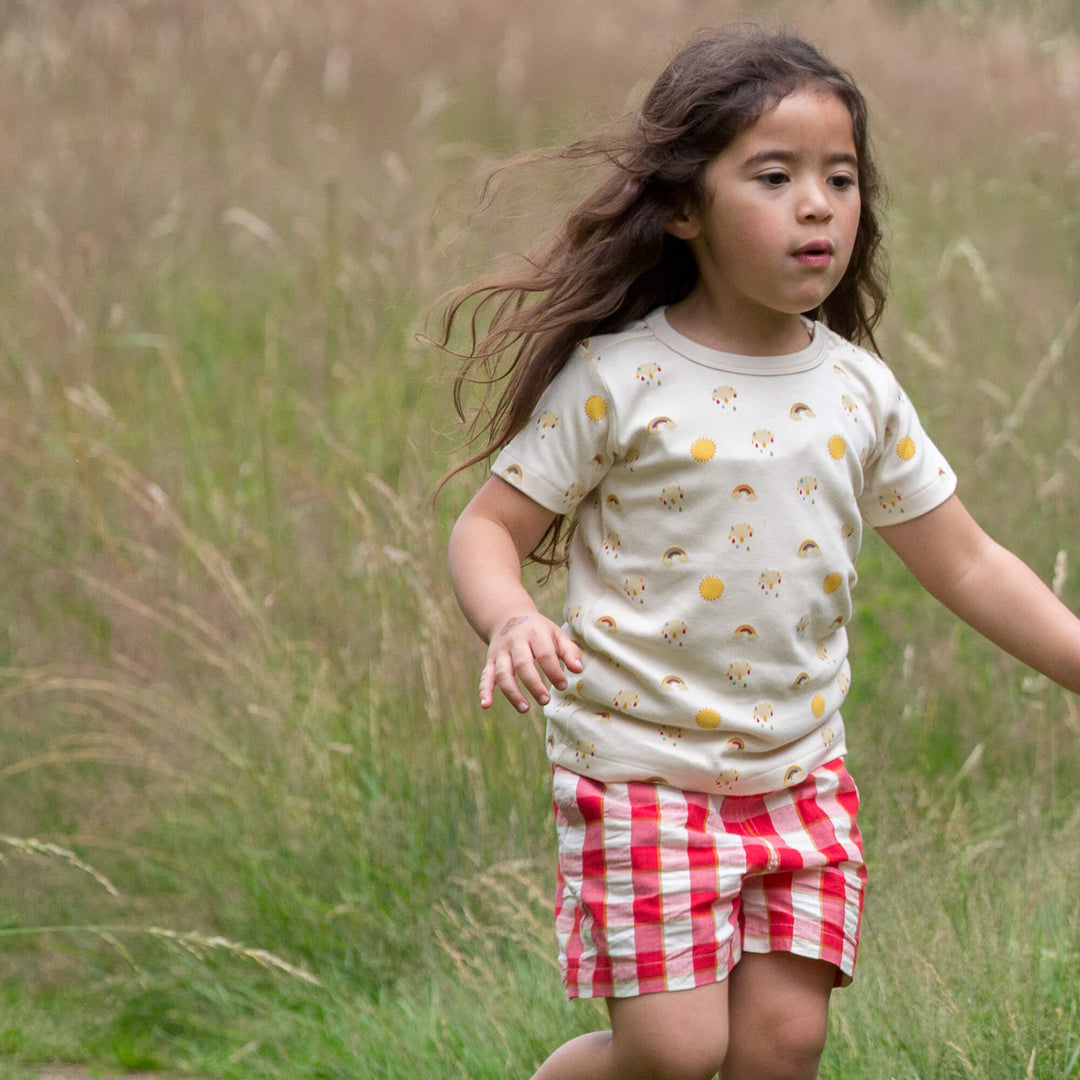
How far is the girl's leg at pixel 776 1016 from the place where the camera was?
2092 mm

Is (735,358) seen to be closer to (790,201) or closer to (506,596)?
(790,201)

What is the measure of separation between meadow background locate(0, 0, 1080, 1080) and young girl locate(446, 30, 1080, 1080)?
346 mm

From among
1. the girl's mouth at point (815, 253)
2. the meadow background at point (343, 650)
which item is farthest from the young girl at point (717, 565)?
the meadow background at point (343, 650)

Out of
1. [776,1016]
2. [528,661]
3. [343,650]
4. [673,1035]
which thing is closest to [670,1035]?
[673,1035]

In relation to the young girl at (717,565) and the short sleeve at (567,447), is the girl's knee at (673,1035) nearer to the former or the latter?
the young girl at (717,565)

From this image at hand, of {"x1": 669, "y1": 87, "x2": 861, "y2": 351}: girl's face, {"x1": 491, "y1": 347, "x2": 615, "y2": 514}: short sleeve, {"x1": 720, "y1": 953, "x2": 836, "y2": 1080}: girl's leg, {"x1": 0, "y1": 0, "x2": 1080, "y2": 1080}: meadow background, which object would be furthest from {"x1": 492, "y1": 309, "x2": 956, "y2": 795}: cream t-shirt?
{"x1": 0, "y1": 0, "x2": 1080, "y2": 1080}: meadow background

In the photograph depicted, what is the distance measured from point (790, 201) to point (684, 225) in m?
0.20

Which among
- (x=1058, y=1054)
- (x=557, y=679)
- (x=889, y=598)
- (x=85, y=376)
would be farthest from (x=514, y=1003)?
(x=85, y=376)

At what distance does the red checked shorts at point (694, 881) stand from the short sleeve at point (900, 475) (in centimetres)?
38

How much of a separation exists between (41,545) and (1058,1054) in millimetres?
3053

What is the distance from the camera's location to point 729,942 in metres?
2.08

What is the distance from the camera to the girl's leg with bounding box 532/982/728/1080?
2000 millimetres

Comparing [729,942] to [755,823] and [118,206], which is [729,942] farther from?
[118,206]

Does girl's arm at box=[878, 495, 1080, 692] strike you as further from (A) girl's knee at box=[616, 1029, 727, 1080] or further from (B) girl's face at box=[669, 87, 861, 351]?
(A) girl's knee at box=[616, 1029, 727, 1080]
